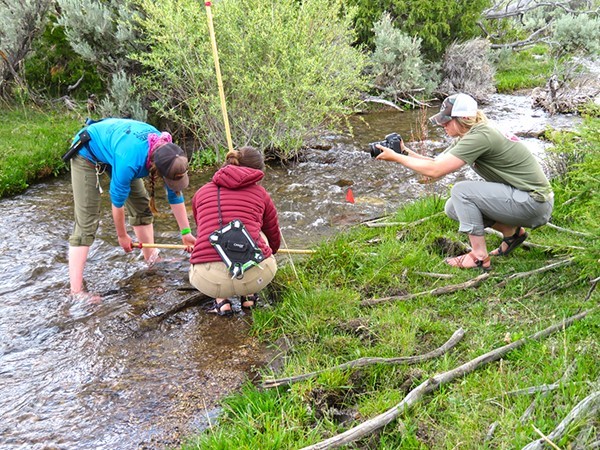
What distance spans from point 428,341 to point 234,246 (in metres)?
1.61

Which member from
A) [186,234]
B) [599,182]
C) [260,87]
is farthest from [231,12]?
[599,182]

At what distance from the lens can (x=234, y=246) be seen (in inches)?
169

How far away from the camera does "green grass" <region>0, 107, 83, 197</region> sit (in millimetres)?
8142

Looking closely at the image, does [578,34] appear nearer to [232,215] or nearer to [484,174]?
[484,174]

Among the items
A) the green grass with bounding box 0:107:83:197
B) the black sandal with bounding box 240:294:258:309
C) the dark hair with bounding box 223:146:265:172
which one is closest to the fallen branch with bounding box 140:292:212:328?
the black sandal with bounding box 240:294:258:309

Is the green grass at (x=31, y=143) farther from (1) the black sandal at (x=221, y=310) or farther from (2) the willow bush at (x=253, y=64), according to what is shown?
(1) the black sandal at (x=221, y=310)

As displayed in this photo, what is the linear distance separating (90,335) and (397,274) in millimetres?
2719

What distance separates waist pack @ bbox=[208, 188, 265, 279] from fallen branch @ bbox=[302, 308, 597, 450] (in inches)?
66.2

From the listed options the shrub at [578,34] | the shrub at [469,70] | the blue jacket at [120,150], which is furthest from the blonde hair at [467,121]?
the shrub at [578,34]

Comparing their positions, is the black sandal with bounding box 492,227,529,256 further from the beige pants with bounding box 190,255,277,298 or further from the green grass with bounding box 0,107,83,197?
the green grass with bounding box 0,107,83,197

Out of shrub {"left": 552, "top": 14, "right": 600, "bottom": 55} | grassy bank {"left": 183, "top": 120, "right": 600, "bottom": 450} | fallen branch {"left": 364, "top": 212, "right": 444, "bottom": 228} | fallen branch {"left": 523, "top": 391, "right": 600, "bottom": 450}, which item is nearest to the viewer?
fallen branch {"left": 523, "top": 391, "right": 600, "bottom": 450}

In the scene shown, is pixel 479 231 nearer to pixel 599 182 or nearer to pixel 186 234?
pixel 599 182

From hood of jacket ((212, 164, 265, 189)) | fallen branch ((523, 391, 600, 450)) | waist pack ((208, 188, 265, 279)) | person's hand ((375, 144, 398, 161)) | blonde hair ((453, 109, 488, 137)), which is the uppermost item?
blonde hair ((453, 109, 488, 137))

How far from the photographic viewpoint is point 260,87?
28.0 ft
